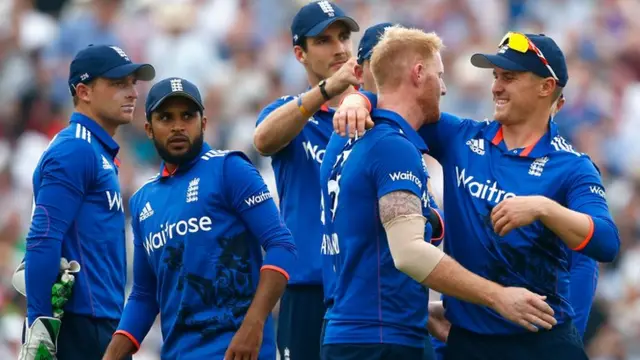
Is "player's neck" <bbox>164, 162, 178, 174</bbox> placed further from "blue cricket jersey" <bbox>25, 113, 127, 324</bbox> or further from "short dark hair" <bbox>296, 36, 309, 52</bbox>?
"short dark hair" <bbox>296, 36, 309, 52</bbox>

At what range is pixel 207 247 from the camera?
7473 millimetres

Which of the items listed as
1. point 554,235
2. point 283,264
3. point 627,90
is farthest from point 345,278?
point 627,90

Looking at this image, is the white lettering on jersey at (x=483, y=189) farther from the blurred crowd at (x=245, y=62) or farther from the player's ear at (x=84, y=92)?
the blurred crowd at (x=245, y=62)

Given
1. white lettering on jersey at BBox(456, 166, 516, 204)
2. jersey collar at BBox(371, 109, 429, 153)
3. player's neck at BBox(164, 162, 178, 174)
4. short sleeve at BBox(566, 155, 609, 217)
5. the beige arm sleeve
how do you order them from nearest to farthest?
the beige arm sleeve, short sleeve at BBox(566, 155, 609, 217), jersey collar at BBox(371, 109, 429, 153), white lettering on jersey at BBox(456, 166, 516, 204), player's neck at BBox(164, 162, 178, 174)

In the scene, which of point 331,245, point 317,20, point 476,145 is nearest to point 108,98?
point 317,20

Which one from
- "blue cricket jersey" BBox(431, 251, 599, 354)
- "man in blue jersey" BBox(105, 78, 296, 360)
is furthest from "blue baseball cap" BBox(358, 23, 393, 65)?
"blue cricket jersey" BBox(431, 251, 599, 354)

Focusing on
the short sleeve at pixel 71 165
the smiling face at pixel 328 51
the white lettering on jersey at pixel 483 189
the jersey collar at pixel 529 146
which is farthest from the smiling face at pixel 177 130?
the jersey collar at pixel 529 146

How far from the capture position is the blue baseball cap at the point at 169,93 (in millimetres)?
7664

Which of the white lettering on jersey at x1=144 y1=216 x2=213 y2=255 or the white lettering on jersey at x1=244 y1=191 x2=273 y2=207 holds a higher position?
the white lettering on jersey at x1=244 y1=191 x2=273 y2=207

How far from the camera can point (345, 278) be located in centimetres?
714

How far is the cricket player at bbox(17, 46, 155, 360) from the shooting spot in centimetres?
805

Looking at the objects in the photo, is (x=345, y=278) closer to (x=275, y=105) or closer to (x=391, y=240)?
(x=391, y=240)

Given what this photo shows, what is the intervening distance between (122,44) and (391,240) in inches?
430

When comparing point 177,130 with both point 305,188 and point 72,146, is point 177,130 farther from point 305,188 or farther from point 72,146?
point 305,188
